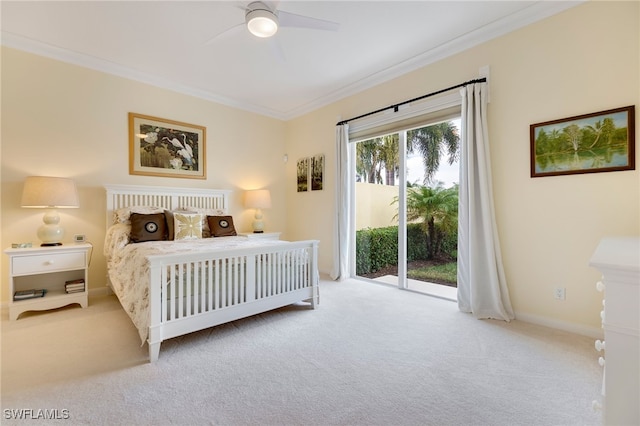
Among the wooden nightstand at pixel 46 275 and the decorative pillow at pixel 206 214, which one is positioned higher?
the decorative pillow at pixel 206 214

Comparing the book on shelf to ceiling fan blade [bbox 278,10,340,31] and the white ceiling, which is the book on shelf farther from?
ceiling fan blade [bbox 278,10,340,31]

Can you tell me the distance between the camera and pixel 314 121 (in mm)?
4953

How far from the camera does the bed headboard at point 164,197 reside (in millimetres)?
3605

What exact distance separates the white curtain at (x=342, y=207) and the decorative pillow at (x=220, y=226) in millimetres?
1572

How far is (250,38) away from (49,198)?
8.71 feet

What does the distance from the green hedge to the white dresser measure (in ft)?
8.08

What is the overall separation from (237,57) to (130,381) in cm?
337

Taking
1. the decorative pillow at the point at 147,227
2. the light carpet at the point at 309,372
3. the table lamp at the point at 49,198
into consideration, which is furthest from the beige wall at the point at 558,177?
the table lamp at the point at 49,198

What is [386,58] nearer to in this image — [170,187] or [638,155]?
[638,155]

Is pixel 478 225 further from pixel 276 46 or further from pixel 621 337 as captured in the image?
pixel 276 46

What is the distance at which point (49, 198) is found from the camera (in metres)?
2.88

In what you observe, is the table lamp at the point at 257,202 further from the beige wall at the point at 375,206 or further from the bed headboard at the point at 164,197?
the beige wall at the point at 375,206

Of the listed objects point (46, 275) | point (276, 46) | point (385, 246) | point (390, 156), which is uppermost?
point (276, 46)

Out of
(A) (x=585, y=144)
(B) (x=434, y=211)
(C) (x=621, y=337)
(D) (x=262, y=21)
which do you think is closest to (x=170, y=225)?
(D) (x=262, y=21)
